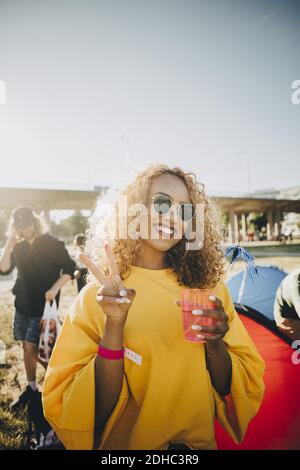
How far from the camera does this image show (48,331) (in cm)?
275

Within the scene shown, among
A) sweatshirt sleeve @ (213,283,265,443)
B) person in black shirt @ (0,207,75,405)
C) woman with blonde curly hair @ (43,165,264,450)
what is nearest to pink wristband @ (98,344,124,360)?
woman with blonde curly hair @ (43,165,264,450)

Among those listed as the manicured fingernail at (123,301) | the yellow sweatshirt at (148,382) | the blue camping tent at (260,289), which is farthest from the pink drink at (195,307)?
the blue camping tent at (260,289)

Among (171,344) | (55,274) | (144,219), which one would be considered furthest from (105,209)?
(55,274)

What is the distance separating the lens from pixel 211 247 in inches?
63.3

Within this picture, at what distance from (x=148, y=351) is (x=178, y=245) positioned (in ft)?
1.99

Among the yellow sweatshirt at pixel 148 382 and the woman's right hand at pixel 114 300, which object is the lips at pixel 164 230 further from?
the woman's right hand at pixel 114 300

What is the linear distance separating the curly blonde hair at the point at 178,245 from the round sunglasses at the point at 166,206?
8cm

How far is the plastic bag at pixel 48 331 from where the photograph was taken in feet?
9.02

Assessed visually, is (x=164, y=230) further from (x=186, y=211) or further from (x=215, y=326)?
(x=215, y=326)

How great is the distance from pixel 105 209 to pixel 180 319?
2.44ft

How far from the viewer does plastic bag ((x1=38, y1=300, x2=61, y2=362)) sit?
2.75 meters

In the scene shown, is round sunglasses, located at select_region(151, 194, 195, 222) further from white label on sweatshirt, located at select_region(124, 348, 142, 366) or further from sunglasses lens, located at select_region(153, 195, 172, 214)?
white label on sweatshirt, located at select_region(124, 348, 142, 366)

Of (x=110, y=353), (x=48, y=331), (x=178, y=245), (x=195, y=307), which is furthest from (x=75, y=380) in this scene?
(x=48, y=331)
